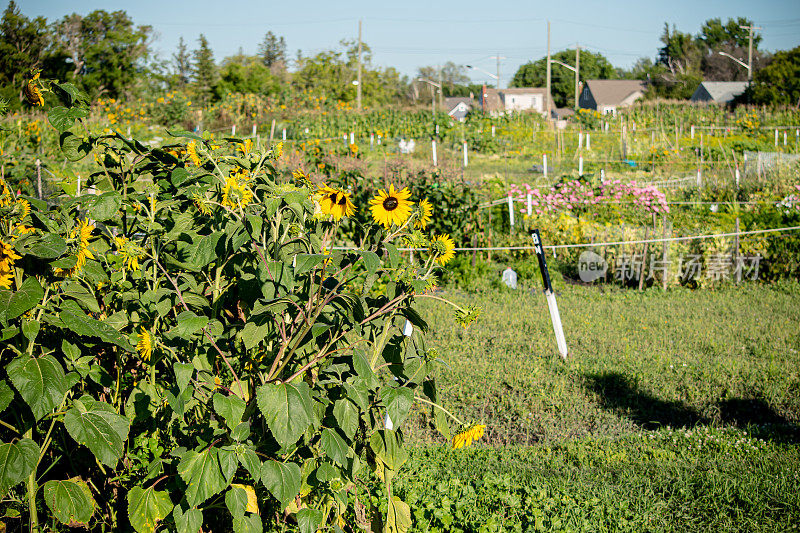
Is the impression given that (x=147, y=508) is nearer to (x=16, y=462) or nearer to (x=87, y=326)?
(x=16, y=462)

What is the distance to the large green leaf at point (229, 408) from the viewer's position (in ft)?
5.72

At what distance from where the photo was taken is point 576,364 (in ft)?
17.2

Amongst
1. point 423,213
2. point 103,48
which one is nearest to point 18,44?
point 103,48

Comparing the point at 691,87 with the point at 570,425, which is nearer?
the point at 570,425

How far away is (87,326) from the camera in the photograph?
1.85m

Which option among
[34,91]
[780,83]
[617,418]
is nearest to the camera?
[34,91]

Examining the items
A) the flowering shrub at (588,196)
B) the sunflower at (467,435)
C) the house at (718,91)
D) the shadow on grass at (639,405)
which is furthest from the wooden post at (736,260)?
the house at (718,91)

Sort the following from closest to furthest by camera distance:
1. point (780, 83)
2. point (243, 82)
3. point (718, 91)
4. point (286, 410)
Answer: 1. point (286, 410)
2. point (243, 82)
3. point (780, 83)
4. point (718, 91)

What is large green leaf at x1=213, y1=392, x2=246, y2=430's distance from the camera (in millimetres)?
1744

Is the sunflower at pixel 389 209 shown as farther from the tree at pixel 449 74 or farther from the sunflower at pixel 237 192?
the tree at pixel 449 74

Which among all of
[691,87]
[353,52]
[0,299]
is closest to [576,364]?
[0,299]

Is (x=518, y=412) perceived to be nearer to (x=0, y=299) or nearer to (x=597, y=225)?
(x=0, y=299)

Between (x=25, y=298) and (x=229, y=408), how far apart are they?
2.14ft

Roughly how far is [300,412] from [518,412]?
299cm
